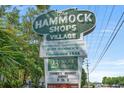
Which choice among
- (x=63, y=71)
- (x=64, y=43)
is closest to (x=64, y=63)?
(x=63, y=71)

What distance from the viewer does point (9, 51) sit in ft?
22.5

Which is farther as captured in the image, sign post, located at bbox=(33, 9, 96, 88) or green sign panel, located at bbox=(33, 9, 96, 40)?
green sign panel, located at bbox=(33, 9, 96, 40)

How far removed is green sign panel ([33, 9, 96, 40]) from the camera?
6.99 meters

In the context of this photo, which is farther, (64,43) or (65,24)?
(65,24)

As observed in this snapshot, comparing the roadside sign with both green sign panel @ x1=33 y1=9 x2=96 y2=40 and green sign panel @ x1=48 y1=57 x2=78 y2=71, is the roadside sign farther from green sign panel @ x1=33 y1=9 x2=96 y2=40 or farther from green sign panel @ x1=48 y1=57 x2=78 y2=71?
green sign panel @ x1=33 y1=9 x2=96 y2=40

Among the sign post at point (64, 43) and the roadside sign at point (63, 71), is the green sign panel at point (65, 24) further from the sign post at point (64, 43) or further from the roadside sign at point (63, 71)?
the roadside sign at point (63, 71)

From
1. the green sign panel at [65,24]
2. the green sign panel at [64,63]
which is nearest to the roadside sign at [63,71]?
the green sign panel at [64,63]

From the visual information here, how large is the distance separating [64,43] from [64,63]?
37 cm

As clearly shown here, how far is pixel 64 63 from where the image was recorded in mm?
6992

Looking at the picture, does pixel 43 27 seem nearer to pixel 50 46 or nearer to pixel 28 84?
pixel 50 46

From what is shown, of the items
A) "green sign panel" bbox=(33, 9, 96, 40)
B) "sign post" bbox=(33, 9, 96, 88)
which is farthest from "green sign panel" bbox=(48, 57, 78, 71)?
"green sign panel" bbox=(33, 9, 96, 40)

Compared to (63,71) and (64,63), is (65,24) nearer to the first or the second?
(64,63)
